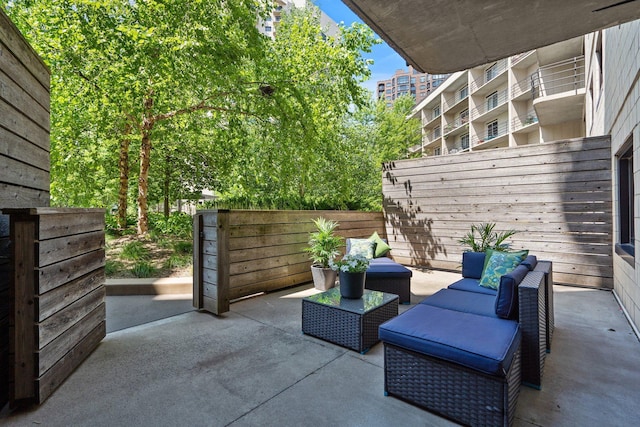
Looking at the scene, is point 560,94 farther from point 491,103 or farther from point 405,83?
point 405,83

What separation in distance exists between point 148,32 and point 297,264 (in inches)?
153

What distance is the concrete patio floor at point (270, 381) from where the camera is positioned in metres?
1.69

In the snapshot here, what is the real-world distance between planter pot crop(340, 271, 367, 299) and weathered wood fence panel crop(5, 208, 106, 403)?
210cm

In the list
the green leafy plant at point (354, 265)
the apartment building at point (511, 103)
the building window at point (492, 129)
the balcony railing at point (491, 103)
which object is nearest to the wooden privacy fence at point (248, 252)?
the green leafy plant at point (354, 265)

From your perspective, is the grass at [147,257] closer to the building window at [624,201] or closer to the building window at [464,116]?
the building window at [624,201]

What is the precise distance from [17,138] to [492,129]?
72.3 ft

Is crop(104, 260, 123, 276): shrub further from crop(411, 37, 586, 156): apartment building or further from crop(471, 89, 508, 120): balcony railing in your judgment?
crop(471, 89, 508, 120): balcony railing

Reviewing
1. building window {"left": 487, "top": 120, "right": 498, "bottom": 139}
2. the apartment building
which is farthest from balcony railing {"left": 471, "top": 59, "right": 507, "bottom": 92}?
building window {"left": 487, "top": 120, "right": 498, "bottom": 139}

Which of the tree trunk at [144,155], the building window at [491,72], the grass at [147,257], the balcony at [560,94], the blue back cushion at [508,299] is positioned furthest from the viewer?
the building window at [491,72]

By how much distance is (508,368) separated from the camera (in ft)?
4.99

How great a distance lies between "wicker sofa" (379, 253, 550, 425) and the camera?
5.08 ft

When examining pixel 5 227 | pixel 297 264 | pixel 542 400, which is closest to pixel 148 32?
pixel 5 227

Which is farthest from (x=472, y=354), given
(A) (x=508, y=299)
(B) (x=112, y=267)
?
(B) (x=112, y=267)

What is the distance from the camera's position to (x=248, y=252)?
4.12m
